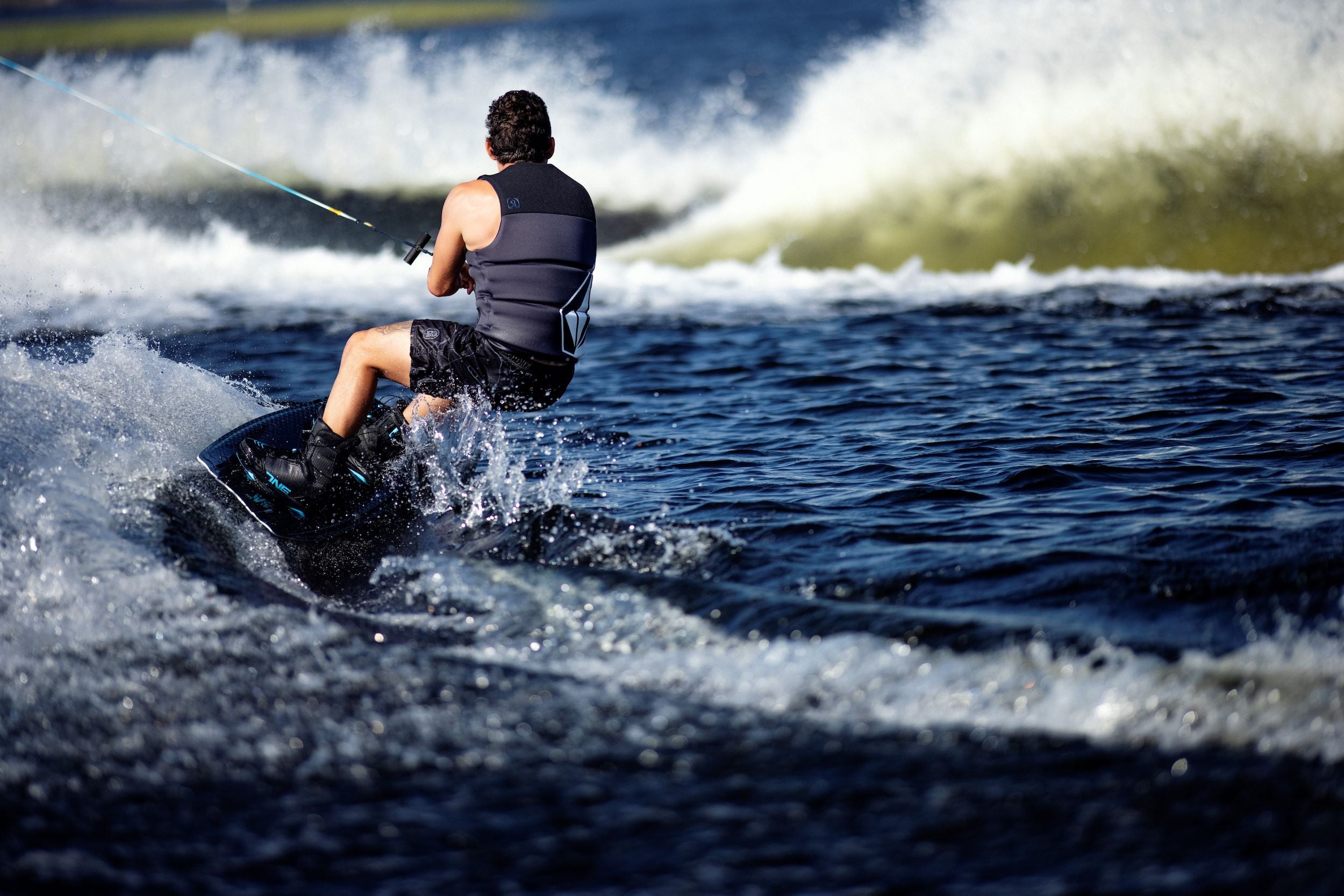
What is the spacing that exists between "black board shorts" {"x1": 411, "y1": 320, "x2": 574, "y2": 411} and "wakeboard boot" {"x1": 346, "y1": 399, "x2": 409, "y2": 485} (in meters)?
0.22

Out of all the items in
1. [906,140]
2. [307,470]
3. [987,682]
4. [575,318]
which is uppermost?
[906,140]

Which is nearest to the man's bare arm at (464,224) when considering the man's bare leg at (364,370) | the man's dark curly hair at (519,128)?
the man's dark curly hair at (519,128)

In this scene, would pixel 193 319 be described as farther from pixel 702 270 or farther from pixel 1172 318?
pixel 1172 318

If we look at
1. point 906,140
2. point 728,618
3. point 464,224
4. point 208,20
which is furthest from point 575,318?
point 208,20

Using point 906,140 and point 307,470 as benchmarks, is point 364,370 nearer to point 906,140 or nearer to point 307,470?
point 307,470

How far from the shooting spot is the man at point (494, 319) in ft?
15.9

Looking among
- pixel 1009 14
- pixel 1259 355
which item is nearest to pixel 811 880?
pixel 1259 355

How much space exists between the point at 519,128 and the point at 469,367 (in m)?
0.98

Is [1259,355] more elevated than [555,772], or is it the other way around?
[1259,355]

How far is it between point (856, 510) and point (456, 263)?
1.95 meters

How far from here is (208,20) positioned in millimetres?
50438

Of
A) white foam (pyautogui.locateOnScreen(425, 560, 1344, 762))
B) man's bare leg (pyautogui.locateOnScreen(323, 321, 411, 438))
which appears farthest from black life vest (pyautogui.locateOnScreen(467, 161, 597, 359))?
white foam (pyautogui.locateOnScreen(425, 560, 1344, 762))

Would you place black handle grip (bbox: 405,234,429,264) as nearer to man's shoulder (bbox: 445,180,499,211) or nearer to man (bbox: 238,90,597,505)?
man (bbox: 238,90,597,505)

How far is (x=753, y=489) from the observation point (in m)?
5.48
